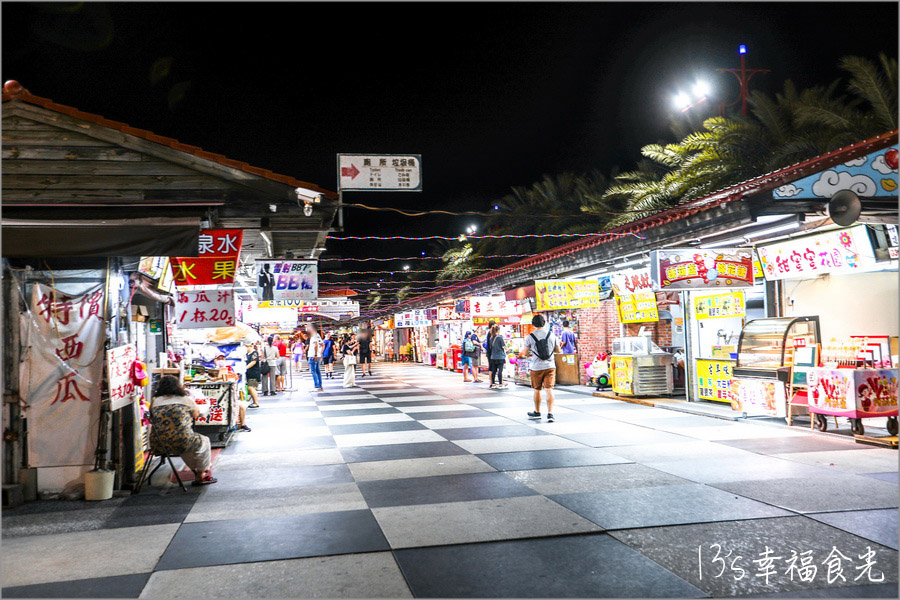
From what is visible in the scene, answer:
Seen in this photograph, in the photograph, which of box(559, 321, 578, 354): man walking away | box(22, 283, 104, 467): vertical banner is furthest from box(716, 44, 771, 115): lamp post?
box(22, 283, 104, 467): vertical banner

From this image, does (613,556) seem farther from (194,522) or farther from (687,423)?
(687,423)

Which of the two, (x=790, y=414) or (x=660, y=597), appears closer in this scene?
(x=660, y=597)

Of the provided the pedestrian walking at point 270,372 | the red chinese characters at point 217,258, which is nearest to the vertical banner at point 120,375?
the red chinese characters at point 217,258

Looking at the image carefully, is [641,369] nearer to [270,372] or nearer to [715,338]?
[715,338]

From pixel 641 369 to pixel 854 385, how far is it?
243 inches

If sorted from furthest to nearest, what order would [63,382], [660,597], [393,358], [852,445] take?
1. [393,358]
2. [852,445]
3. [63,382]
4. [660,597]

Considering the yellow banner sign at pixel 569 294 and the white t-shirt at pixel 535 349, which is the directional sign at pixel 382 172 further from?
the yellow banner sign at pixel 569 294

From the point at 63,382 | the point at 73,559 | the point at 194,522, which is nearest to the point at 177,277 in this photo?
the point at 63,382

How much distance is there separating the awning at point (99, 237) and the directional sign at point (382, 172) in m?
4.32

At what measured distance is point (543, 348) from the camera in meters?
12.0

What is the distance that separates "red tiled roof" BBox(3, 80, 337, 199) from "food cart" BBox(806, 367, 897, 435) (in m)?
7.79

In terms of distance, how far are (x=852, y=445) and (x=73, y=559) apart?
9357 millimetres

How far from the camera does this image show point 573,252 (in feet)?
53.2

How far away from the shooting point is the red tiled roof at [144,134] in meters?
7.71
